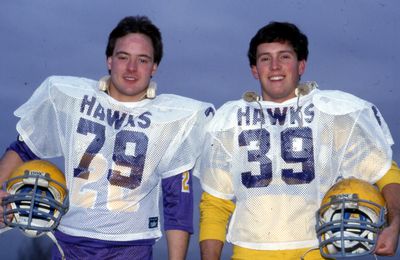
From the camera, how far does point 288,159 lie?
17.6 feet

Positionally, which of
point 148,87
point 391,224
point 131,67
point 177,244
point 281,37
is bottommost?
point 177,244

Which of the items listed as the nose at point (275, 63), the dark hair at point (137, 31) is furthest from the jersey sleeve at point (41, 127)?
the nose at point (275, 63)

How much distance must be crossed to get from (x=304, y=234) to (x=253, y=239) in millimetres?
347

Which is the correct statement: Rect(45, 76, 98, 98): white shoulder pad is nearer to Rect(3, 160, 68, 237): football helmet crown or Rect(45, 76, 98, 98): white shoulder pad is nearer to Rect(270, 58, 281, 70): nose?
Rect(3, 160, 68, 237): football helmet crown

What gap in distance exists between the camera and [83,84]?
232 inches

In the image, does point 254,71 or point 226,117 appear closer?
point 226,117

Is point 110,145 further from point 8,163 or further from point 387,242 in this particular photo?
point 387,242

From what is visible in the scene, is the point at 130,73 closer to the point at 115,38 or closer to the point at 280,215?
the point at 115,38

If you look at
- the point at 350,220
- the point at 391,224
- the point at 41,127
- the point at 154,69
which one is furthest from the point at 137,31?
the point at 391,224

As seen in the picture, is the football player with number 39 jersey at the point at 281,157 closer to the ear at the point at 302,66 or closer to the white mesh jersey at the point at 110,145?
the ear at the point at 302,66

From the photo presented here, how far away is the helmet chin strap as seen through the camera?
573 centimetres

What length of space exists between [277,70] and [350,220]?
1.28m

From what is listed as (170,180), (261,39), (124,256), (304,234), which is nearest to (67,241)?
(124,256)

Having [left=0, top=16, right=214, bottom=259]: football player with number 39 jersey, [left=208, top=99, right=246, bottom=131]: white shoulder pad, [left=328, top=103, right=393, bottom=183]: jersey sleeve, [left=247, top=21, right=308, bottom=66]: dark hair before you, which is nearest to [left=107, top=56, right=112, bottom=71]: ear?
[left=0, top=16, right=214, bottom=259]: football player with number 39 jersey
